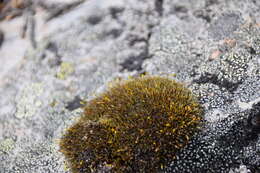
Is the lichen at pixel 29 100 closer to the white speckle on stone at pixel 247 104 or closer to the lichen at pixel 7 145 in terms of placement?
the lichen at pixel 7 145

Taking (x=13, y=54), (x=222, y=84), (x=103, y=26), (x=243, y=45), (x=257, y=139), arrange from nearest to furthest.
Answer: (x=257, y=139), (x=222, y=84), (x=243, y=45), (x=103, y=26), (x=13, y=54)

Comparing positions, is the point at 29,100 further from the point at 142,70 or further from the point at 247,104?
the point at 247,104

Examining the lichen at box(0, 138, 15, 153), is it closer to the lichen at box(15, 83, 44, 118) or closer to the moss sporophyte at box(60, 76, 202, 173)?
the lichen at box(15, 83, 44, 118)

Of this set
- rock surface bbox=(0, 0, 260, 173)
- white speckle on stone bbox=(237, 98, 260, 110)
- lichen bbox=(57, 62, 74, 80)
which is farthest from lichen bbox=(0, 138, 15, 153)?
white speckle on stone bbox=(237, 98, 260, 110)

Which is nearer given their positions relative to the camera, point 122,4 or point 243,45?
point 243,45

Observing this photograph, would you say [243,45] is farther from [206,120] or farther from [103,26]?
[103,26]

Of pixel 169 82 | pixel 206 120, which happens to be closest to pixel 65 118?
pixel 169 82

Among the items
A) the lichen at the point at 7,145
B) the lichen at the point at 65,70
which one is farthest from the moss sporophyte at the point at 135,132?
the lichen at the point at 65,70
